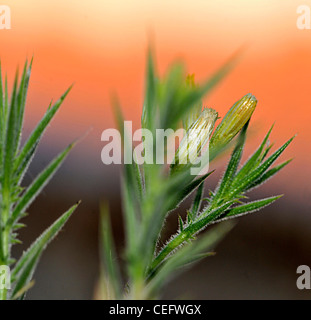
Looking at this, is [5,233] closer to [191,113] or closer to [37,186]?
[37,186]

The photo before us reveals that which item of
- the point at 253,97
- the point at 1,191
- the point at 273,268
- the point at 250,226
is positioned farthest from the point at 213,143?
the point at 273,268

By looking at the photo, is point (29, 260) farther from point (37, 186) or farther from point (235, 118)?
point (235, 118)

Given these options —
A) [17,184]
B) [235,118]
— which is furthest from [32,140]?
[235,118]

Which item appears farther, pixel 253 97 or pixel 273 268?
pixel 273 268

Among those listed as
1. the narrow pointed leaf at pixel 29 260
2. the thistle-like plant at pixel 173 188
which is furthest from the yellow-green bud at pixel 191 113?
the narrow pointed leaf at pixel 29 260

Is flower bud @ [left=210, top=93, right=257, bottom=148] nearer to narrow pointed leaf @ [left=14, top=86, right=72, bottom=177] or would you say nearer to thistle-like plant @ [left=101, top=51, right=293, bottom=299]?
thistle-like plant @ [left=101, top=51, right=293, bottom=299]
